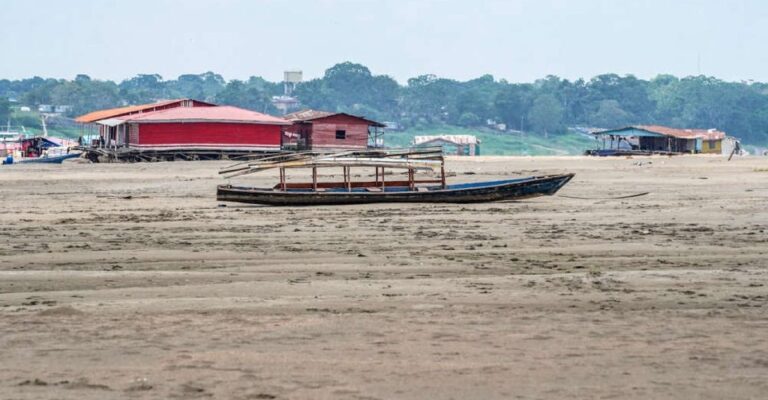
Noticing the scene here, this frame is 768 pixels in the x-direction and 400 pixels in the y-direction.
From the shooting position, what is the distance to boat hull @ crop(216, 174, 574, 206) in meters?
21.6

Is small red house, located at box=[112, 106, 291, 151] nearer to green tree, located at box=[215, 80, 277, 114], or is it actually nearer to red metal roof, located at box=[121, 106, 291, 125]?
red metal roof, located at box=[121, 106, 291, 125]

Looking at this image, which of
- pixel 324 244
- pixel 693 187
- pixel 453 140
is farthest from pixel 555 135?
pixel 324 244

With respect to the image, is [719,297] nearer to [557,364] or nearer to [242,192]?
[557,364]

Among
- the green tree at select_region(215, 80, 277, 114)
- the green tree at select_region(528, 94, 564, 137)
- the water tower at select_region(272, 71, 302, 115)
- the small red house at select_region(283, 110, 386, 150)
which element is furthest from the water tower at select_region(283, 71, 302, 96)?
the small red house at select_region(283, 110, 386, 150)

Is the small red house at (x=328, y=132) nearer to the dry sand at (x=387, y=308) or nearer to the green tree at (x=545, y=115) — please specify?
the dry sand at (x=387, y=308)

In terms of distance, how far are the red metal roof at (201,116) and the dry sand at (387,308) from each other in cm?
3488

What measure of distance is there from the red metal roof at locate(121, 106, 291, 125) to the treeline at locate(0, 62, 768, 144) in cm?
7698

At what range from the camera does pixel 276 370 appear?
23.4 ft

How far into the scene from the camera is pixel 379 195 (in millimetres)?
21734

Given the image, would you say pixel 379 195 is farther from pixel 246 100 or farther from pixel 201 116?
pixel 246 100

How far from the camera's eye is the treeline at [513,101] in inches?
5226

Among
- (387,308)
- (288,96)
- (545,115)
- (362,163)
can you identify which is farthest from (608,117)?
(387,308)

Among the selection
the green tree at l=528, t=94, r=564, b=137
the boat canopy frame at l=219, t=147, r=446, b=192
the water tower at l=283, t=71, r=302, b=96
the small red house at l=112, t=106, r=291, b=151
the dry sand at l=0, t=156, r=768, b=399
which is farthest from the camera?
the water tower at l=283, t=71, r=302, b=96

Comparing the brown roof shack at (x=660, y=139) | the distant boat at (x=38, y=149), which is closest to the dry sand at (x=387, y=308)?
the distant boat at (x=38, y=149)
